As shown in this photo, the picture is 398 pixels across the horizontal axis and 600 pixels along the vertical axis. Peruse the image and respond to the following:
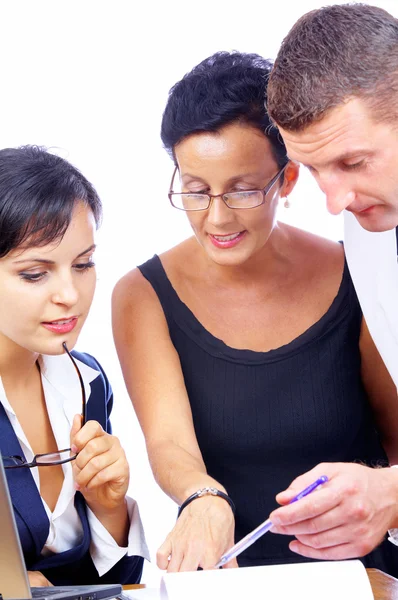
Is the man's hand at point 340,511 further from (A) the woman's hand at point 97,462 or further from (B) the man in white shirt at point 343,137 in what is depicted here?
(A) the woman's hand at point 97,462

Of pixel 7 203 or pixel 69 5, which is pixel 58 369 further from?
pixel 69 5

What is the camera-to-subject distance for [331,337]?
1999 mm

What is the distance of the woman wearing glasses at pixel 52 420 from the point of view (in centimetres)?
161

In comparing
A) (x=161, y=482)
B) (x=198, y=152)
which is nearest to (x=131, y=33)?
(x=198, y=152)

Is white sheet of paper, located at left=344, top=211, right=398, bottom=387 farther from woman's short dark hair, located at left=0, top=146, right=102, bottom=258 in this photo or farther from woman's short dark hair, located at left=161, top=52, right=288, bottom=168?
woman's short dark hair, located at left=0, top=146, right=102, bottom=258

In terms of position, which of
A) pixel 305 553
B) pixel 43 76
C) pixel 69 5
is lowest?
pixel 305 553

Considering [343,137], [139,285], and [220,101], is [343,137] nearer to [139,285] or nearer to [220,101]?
[220,101]

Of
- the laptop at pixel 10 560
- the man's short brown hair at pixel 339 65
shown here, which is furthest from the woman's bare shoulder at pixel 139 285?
the laptop at pixel 10 560

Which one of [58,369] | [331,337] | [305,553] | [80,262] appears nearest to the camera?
[305,553]

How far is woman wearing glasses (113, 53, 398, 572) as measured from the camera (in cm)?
180

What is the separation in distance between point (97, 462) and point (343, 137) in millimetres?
716

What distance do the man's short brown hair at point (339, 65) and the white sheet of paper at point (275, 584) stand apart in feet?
2.34

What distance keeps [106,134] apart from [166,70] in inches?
12.1

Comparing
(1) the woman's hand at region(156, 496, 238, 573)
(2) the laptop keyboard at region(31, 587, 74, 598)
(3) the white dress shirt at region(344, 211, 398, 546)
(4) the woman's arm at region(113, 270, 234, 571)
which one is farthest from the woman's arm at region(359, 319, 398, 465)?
(2) the laptop keyboard at region(31, 587, 74, 598)
